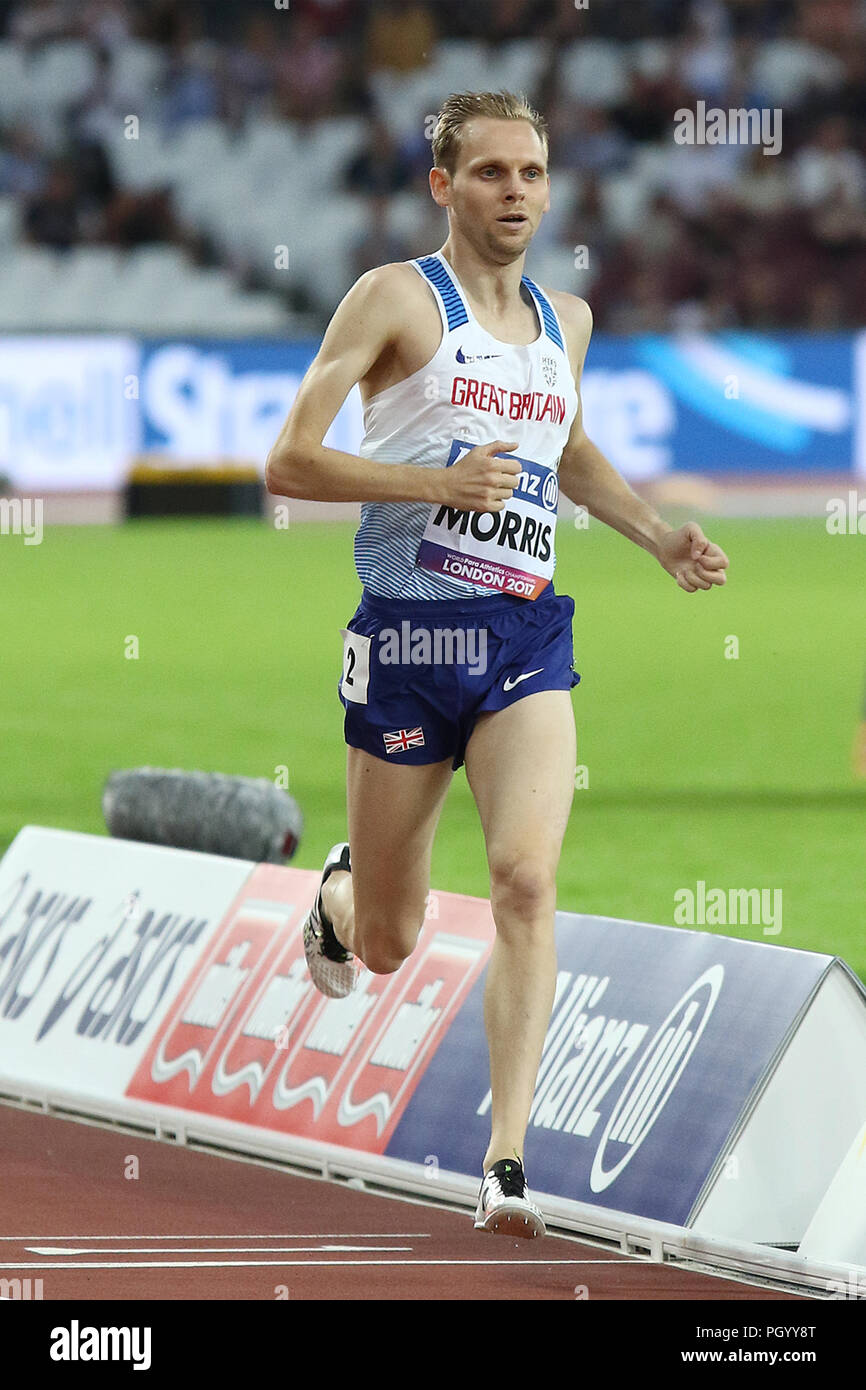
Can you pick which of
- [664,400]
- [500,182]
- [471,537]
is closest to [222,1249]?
[471,537]

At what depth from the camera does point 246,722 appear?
46.2 feet

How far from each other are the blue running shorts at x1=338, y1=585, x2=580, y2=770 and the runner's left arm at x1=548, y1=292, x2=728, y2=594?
0.31 meters

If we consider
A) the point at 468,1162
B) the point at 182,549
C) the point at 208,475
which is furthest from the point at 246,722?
the point at 208,475

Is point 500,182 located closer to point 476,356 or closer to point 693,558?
point 476,356

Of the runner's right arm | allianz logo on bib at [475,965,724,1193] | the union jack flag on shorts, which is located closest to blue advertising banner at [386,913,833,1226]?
allianz logo on bib at [475,965,724,1193]

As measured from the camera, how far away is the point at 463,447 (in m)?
5.26

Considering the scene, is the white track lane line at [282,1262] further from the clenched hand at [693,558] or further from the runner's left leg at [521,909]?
the clenched hand at [693,558]

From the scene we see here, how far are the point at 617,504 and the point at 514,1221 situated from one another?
179 centimetres

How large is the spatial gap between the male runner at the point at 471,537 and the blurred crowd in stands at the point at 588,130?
25787 millimetres

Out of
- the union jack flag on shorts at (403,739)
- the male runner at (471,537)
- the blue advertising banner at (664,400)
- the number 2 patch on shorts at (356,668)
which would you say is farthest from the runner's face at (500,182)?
the blue advertising banner at (664,400)

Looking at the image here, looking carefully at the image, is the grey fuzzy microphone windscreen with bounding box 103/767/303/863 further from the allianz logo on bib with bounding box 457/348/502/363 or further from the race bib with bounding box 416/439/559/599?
the allianz logo on bib with bounding box 457/348/502/363

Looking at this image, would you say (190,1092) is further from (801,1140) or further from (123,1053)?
(801,1140)

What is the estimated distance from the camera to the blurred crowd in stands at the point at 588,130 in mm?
31672

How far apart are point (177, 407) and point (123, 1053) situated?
73.9ft
